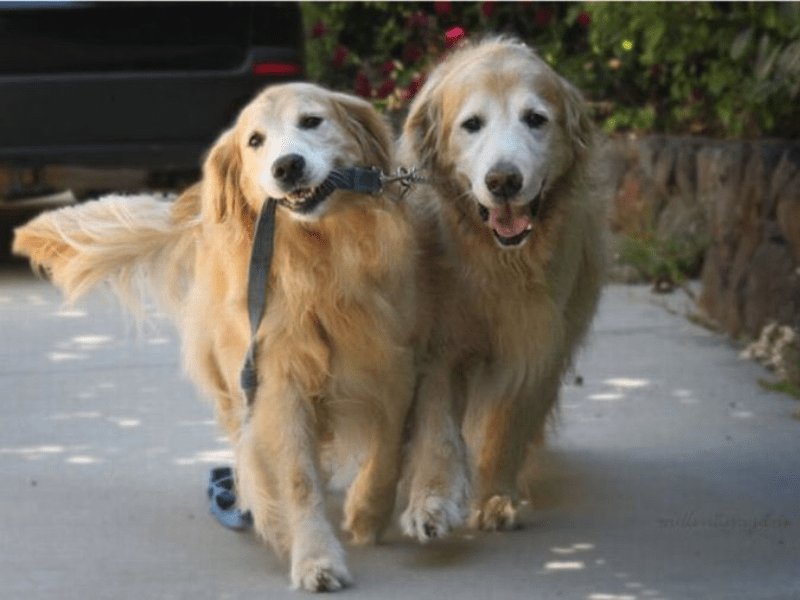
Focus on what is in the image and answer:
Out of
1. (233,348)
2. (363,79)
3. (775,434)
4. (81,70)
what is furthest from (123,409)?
(363,79)

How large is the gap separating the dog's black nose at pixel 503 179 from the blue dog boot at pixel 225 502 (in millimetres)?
1144

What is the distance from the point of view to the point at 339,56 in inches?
441

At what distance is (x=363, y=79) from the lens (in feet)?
35.5

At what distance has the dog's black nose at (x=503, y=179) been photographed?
477cm

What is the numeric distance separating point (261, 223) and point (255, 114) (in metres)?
0.28

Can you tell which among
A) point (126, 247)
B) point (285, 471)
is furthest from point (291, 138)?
point (126, 247)

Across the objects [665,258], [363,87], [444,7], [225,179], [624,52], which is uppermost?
[225,179]

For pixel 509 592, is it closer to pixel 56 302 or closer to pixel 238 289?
pixel 238 289

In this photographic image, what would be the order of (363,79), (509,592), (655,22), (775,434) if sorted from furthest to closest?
(363,79)
(655,22)
(775,434)
(509,592)

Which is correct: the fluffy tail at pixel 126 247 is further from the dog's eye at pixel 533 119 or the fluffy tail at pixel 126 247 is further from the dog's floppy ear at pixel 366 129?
the dog's eye at pixel 533 119

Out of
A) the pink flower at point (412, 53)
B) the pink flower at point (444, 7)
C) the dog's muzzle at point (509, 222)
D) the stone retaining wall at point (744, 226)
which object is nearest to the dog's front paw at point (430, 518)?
the dog's muzzle at point (509, 222)

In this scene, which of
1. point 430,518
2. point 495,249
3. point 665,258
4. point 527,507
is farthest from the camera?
point 665,258

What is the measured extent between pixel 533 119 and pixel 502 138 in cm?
15

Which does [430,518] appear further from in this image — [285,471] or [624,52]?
[624,52]
